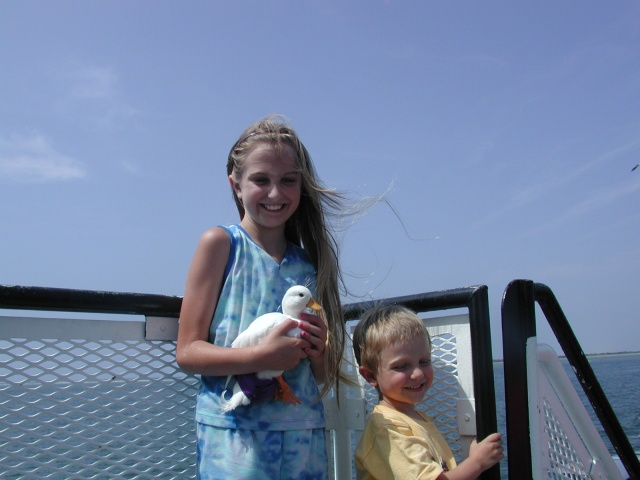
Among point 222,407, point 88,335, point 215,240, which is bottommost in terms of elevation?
point 222,407

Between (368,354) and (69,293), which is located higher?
(69,293)

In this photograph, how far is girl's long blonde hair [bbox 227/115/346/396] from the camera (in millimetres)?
2164

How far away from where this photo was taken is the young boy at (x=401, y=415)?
1.91m

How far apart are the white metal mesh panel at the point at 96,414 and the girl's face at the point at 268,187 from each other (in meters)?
0.65

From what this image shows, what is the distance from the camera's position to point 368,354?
89.3 inches

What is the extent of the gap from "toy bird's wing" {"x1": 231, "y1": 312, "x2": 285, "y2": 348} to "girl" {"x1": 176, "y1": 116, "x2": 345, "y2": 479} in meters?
0.03

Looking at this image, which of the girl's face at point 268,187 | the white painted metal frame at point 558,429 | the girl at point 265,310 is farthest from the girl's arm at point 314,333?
the white painted metal frame at point 558,429

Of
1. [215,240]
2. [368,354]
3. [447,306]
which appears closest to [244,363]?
[215,240]

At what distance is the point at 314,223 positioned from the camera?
7.89 ft

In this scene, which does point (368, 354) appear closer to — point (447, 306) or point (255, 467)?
point (447, 306)

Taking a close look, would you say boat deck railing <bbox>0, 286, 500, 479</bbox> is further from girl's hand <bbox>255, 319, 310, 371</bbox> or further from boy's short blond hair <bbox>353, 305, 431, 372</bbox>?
Answer: girl's hand <bbox>255, 319, 310, 371</bbox>

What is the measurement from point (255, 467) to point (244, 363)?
327mm

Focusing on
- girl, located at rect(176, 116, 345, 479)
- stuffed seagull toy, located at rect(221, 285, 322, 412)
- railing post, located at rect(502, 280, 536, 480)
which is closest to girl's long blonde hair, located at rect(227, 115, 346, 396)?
girl, located at rect(176, 116, 345, 479)

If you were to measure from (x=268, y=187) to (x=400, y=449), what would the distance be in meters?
1.04
